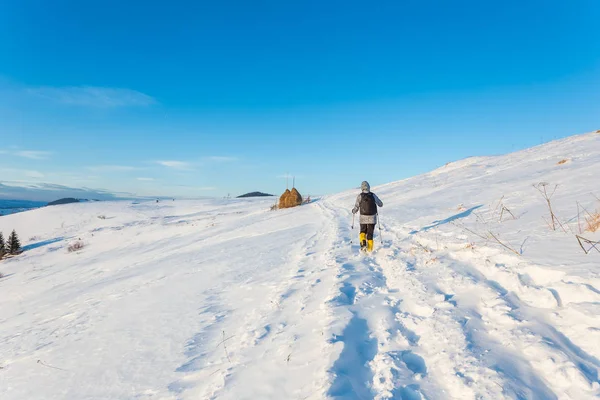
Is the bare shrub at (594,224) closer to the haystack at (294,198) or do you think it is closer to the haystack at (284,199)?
the haystack at (294,198)

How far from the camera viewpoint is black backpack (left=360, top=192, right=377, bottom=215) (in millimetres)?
8602

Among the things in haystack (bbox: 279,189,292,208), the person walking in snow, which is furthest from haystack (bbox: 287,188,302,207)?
the person walking in snow

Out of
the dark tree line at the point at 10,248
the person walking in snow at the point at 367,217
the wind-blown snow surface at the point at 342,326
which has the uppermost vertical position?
the person walking in snow at the point at 367,217

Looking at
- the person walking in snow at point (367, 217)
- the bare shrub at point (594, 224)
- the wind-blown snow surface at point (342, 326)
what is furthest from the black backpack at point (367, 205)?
the bare shrub at point (594, 224)

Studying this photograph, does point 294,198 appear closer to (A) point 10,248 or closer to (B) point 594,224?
(A) point 10,248

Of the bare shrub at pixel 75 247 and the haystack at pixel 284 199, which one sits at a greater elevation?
the haystack at pixel 284 199

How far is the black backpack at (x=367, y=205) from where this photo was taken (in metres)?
8.60

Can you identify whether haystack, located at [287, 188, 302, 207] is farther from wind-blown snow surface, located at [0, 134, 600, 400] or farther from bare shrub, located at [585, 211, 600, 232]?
bare shrub, located at [585, 211, 600, 232]

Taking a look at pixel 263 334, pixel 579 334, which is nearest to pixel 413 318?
pixel 579 334

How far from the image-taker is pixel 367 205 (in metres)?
8.70

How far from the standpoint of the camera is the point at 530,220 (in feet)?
25.2

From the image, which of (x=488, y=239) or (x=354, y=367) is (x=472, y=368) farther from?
(x=488, y=239)

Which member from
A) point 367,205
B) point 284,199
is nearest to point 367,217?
point 367,205

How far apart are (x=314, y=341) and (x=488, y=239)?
5079mm
